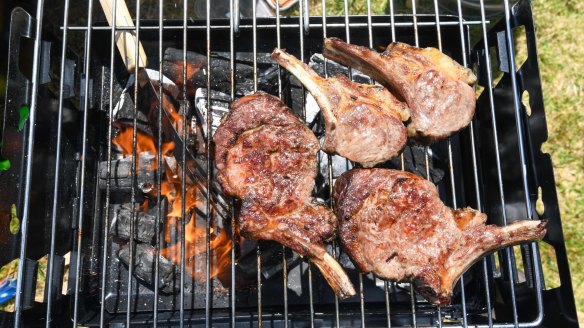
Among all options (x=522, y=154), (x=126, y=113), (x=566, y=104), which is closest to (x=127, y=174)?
(x=126, y=113)

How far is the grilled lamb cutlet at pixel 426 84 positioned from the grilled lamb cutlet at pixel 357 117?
3.3 inches

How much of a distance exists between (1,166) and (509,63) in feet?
10.7

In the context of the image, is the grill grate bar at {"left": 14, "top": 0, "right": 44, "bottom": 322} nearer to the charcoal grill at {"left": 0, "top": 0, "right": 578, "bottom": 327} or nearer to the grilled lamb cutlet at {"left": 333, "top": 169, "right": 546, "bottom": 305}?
the charcoal grill at {"left": 0, "top": 0, "right": 578, "bottom": 327}

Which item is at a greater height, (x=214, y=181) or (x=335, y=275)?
(x=214, y=181)

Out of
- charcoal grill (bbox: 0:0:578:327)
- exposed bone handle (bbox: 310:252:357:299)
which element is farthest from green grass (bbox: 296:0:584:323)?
exposed bone handle (bbox: 310:252:357:299)

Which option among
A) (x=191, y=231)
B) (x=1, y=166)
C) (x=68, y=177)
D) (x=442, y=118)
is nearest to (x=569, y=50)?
(x=442, y=118)

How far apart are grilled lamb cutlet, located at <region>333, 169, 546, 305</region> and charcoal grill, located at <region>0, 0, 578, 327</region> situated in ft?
0.82

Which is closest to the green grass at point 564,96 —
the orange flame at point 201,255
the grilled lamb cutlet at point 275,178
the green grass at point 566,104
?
the green grass at point 566,104

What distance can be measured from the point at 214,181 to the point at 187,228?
39cm

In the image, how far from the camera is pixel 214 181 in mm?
3135

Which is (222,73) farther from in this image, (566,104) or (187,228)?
(566,104)

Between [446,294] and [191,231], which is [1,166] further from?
[446,294]

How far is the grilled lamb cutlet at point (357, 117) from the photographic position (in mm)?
2525

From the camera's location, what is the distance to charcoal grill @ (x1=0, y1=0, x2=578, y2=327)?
2686 mm
